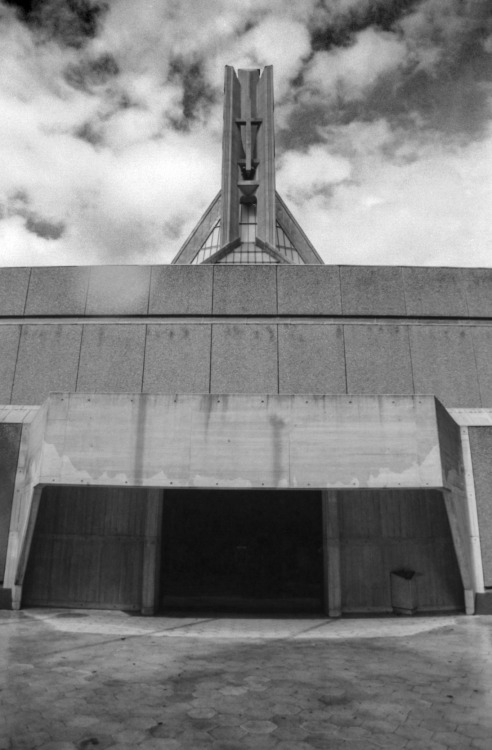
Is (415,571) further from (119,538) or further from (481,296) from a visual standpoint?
(481,296)

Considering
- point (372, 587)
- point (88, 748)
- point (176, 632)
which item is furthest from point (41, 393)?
point (88, 748)

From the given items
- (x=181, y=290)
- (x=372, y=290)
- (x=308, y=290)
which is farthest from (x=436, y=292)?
(x=181, y=290)

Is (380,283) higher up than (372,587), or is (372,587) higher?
(380,283)

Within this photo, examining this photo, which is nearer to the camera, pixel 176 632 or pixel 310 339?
pixel 176 632

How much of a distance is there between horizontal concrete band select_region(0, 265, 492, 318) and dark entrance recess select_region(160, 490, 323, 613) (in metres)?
5.09

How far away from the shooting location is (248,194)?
4269 cm

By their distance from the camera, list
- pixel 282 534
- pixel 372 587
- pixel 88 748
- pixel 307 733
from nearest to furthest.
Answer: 1. pixel 88 748
2. pixel 307 733
3. pixel 372 587
4. pixel 282 534

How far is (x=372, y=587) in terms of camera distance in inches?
441

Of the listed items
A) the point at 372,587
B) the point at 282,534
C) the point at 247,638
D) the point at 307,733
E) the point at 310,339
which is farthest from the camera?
the point at 310,339

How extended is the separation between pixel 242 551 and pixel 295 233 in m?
37.6

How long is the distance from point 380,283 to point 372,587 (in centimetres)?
792

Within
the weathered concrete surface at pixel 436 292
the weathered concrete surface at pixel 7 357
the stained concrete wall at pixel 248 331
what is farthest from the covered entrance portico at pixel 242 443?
the weathered concrete surface at pixel 436 292

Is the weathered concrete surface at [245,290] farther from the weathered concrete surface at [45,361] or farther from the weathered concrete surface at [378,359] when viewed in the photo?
the weathered concrete surface at [45,361]

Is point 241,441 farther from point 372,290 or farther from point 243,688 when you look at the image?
point 372,290
